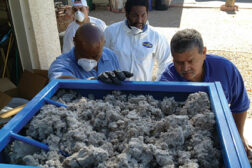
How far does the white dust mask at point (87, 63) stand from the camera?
2.01 m

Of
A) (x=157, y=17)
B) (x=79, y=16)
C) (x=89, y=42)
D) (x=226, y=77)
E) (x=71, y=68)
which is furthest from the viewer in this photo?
(x=157, y=17)

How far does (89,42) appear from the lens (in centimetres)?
195

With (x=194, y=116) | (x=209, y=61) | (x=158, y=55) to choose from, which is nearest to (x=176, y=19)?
(x=158, y=55)

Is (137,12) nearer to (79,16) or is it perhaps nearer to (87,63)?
(79,16)

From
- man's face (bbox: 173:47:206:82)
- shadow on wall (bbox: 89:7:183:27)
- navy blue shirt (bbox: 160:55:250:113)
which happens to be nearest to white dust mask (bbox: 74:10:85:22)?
navy blue shirt (bbox: 160:55:250:113)

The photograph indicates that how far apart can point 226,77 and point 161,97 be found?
65 centimetres

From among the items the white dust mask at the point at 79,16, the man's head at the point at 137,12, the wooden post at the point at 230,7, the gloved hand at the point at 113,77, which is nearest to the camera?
the gloved hand at the point at 113,77

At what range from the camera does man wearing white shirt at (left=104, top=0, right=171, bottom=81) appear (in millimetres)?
2932

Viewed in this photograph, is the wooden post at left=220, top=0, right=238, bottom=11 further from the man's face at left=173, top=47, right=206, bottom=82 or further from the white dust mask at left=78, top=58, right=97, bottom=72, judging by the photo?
the white dust mask at left=78, top=58, right=97, bottom=72

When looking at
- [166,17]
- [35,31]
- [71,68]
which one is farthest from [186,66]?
[166,17]

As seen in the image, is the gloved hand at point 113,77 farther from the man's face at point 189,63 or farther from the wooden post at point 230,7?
the wooden post at point 230,7

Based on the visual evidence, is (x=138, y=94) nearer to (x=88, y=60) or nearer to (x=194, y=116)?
(x=194, y=116)

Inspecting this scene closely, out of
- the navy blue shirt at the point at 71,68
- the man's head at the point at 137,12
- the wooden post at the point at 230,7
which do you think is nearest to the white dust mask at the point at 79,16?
the man's head at the point at 137,12

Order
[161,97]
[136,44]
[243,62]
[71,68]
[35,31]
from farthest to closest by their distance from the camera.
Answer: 1. [243,62]
2. [35,31]
3. [136,44]
4. [71,68]
5. [161,97]
